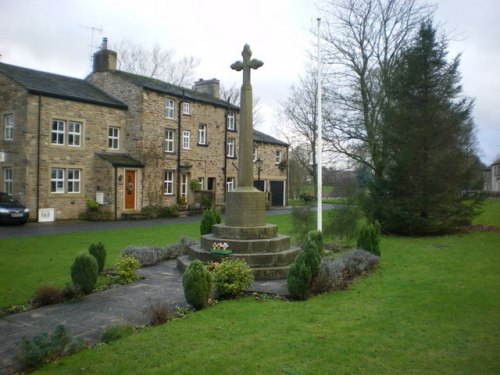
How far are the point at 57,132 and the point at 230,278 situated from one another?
822 inches

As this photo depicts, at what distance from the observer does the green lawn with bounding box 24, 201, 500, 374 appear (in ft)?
16.8

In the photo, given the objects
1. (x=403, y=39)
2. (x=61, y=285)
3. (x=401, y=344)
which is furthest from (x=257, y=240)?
(x=403, y=39)

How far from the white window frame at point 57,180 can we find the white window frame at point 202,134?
1147cm

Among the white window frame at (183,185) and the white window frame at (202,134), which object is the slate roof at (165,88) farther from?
the white window frame at (183,185)

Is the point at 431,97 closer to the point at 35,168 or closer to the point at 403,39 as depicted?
the point at 403,39

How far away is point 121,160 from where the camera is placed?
2795cm

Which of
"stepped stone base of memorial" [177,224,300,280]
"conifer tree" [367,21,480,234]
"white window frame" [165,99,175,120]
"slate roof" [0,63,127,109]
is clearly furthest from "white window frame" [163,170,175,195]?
"stepped stone base of memorial" [177,224,300,280]

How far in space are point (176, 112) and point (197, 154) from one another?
3.74 meters

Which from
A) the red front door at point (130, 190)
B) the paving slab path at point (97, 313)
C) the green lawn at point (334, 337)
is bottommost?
the paving slab path at point (97, 313)

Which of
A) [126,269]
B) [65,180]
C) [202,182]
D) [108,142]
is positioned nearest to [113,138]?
[108,142]

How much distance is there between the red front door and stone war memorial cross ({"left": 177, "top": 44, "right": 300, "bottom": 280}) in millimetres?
17855

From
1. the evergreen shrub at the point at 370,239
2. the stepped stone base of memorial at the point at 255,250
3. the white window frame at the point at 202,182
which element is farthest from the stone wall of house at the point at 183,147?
the evergreen shrub at the point at 370,239

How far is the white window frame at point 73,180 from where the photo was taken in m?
26.1

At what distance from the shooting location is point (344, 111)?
90.0 ft
